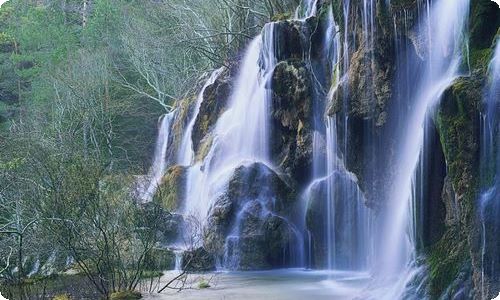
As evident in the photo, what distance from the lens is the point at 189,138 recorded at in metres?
24.3

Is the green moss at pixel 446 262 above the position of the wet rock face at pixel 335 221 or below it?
below

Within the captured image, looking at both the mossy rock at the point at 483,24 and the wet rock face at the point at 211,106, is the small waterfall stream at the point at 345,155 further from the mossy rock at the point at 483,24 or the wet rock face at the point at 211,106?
the wet rock face at the point at 211,106

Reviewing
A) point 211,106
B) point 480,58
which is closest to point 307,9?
point 211,106

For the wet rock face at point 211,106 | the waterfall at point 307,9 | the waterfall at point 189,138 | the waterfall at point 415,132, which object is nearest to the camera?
the waterfall at point 415,132

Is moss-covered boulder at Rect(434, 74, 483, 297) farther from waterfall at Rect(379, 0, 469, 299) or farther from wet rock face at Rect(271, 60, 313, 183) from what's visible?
wet rock face at Rect(271, 60, 313, 183)

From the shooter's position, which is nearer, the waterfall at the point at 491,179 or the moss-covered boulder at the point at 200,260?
the waterfall at the point at 491,179

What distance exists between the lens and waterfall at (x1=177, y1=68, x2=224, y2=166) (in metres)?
23.9

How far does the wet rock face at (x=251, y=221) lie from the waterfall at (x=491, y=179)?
25.5 ft

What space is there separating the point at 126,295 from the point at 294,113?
782 centimetres

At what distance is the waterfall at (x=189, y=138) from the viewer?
2394cm

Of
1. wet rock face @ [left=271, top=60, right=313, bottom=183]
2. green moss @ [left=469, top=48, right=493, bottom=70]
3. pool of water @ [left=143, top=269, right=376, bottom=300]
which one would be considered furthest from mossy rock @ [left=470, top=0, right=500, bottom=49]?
wet rock face @ [left=271, top=60, right=313, bottom=183]

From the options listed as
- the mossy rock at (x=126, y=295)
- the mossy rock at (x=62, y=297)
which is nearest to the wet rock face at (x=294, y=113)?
the mossy rock at (x=126, y=295)

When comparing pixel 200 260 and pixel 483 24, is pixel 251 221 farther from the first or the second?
pixel 483 24

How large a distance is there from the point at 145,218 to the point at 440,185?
501 centimetres
